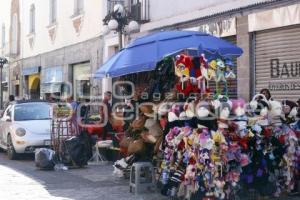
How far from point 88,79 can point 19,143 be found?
680cm

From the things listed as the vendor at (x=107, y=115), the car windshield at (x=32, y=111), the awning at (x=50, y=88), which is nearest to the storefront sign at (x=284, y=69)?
the vendor at (x=107, y=115)

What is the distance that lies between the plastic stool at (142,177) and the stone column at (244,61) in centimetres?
426

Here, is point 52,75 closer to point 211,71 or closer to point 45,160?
point 45,160

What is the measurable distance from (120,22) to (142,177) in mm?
8280

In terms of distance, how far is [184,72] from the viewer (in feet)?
26.8

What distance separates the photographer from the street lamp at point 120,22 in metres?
15.9

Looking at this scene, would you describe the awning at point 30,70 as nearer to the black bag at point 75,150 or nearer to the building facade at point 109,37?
the building facade at point 109,37

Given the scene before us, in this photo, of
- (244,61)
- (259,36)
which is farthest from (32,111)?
(259,36)

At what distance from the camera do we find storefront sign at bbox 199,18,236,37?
12547 millimetres

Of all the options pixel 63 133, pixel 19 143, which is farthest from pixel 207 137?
pixel 19 143

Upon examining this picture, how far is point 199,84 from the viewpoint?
8148 mm

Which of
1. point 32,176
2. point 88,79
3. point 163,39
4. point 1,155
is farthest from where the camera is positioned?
point 88,79

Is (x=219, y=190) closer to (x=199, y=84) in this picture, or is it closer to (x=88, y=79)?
(x=199, y=84)

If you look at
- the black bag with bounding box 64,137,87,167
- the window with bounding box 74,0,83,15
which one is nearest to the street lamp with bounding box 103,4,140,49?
the window with bounding box 74,0,83,15
